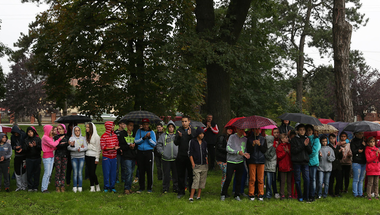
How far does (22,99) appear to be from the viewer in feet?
134

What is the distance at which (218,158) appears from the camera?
880 cm

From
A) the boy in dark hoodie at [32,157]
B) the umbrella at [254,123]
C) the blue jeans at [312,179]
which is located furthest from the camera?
the boy in dark hoodie at [32,157]

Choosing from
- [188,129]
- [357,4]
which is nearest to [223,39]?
[188,129]

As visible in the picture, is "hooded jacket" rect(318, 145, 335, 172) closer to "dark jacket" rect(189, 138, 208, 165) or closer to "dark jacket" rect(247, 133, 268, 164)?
"dark jacket" rect(247, 133, 268, 164)

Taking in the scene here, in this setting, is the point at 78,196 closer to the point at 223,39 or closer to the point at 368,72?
the point at 223,39

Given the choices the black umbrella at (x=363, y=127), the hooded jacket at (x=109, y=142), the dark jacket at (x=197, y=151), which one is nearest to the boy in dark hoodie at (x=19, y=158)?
the hooded jacket at (x=109, y=142)

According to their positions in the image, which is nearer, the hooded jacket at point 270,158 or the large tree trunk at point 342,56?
the hooded jacket at point 270,158

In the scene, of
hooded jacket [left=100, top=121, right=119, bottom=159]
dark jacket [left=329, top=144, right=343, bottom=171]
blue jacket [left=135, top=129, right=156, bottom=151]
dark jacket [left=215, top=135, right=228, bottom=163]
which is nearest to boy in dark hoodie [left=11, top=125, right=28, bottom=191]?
hooded jacket [left=100, top=121, right=119, bottom=159]

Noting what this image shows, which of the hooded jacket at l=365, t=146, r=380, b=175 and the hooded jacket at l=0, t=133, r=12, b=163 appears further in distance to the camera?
the hooded jacket at l=0, t=133, r=12, b=163

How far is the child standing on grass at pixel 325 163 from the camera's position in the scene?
345 inches

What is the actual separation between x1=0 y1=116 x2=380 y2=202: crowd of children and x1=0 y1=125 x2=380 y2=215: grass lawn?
1.21 feet

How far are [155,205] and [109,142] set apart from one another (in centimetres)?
224

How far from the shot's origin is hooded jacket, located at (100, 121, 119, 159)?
903 cm

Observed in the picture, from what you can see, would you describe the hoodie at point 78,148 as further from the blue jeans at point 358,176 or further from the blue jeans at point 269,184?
the blue jeans at point 358,176
